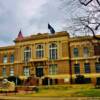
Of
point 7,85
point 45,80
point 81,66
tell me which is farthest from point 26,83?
point 7,85

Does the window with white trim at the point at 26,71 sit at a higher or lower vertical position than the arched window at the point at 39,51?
lower

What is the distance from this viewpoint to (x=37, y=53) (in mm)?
59094

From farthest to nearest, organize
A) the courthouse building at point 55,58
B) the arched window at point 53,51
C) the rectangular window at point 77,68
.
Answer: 1. the arched window at point 53,51
2. the rectangular window at point 77,68
3. the courthouse building at point 55,58

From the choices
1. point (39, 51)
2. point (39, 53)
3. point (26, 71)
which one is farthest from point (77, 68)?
point (26, 71)

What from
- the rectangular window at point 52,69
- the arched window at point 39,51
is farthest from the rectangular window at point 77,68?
the arched window at point 39,51

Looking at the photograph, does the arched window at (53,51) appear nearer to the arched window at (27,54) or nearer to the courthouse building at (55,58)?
the courthouse building at (55,58)

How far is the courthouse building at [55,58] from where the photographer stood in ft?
180

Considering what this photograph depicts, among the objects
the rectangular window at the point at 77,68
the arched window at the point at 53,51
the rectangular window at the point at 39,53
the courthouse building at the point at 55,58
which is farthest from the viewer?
the rectangular window at the point at 39,53

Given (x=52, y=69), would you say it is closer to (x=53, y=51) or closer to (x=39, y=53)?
(x=53, y=51)

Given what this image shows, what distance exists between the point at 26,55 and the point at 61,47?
8779 mm

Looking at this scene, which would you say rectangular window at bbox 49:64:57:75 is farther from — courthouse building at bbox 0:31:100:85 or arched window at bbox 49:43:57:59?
arched window at bbox 49:43:57:59

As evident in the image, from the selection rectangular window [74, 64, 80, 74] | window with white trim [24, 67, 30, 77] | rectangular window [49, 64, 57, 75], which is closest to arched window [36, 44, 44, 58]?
rectangular window [49, 64, 57, 75]

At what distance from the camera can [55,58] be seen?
57.2m

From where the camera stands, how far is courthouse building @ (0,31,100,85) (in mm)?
54750
